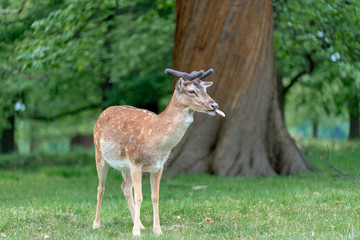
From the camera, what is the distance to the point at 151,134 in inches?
238

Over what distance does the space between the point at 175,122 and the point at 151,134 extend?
36 centimetres

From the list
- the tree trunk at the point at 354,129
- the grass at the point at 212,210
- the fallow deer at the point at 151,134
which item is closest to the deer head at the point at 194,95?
the fallow deer at the point at 151,134

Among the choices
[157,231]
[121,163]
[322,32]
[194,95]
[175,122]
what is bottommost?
[157,231]

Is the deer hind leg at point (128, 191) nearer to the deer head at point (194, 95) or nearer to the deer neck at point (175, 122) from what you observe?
the deer neck at point (175, 122)

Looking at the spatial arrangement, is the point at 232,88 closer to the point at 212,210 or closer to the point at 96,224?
the point at 212,210

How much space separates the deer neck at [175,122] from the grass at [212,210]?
112cm

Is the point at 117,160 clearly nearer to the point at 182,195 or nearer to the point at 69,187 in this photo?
the point at 182,195

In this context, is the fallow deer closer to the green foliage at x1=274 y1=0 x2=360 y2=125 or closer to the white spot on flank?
the white spot on flank

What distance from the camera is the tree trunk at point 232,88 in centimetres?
1066

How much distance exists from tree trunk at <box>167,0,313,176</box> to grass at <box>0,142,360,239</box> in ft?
2.12

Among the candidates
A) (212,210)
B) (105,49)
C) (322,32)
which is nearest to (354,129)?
(322,32)

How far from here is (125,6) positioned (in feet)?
49.2

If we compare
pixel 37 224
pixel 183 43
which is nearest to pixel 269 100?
pixel 183 43

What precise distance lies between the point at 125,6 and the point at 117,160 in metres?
9.44
